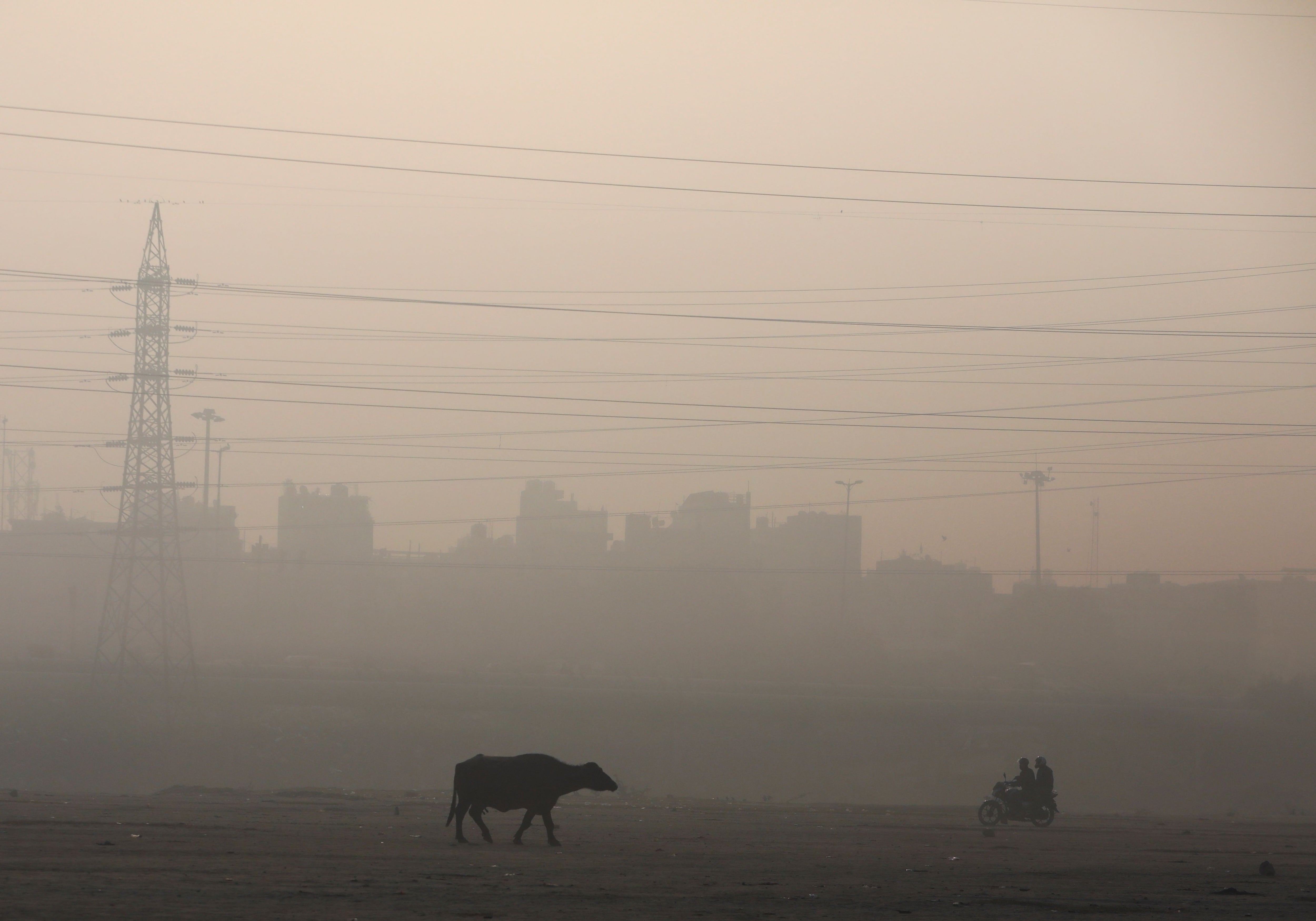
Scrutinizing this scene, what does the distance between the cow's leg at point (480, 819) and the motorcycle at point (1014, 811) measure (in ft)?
48.8

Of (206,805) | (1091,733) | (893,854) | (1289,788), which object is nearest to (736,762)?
(1091,733)

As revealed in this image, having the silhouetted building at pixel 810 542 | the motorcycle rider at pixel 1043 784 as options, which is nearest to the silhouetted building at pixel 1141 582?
the silhouetted building at pixel 810 542

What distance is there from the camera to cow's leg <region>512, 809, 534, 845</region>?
21.7 meters

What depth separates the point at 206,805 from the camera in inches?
1262

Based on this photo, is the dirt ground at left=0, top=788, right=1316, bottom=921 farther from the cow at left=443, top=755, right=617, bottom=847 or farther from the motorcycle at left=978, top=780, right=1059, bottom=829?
the motorcycle at left=978, top=780, right=1059, bottom=829

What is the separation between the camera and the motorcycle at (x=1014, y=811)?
32.0 meters

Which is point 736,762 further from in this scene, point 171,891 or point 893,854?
point 171,891

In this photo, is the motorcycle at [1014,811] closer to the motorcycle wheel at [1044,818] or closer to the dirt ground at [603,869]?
the motorcycle wheel at [1044,818]

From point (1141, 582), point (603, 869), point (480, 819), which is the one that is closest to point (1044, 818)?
point (480, 819)

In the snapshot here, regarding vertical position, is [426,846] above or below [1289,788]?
above

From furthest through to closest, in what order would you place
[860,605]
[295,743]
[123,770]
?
[860,605], [295,743], [123,770]

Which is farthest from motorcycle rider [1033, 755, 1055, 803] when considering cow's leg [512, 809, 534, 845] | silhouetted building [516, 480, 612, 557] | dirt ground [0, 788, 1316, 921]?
silhouetted building [516, 480, 612, 557]

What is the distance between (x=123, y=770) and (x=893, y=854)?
156ft

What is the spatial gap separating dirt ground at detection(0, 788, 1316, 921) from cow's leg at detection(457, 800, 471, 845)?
168mm
